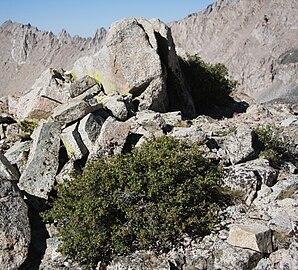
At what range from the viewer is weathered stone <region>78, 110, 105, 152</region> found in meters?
12.3

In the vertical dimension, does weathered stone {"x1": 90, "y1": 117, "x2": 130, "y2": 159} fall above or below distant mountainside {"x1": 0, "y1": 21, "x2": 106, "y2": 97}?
below

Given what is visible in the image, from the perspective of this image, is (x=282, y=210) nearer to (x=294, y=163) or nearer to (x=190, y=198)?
(x=190, y=198)

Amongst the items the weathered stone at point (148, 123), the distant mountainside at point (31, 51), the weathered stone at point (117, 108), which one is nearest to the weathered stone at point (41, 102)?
the weathered stone at point (117, 108)

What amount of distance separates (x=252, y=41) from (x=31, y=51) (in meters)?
69.9

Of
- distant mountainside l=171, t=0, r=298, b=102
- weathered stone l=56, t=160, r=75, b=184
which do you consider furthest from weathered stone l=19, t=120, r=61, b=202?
distant mountainside l=171, t=0, r=298, b=102

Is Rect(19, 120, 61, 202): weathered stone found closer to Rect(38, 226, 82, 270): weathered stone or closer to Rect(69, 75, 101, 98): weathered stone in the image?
Rect(38, 226, 82, 270): weathered stone

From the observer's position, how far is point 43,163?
11609mm

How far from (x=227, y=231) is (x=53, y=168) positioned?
5434 mm

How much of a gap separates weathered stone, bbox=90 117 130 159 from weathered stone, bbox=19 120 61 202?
1.21 metres

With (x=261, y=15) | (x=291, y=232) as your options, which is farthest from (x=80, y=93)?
(x=261, y=15)

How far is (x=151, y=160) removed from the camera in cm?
1023

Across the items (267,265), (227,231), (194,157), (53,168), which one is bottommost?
(267,265)

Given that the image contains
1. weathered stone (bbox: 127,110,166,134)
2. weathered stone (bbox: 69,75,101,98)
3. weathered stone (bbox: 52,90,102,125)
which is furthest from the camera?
weathered stone (bbox: 69,75,101,98)

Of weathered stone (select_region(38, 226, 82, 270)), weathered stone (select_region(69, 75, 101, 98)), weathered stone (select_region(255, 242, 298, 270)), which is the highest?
weathered stone (select_region(69, 75, 101, 98))
